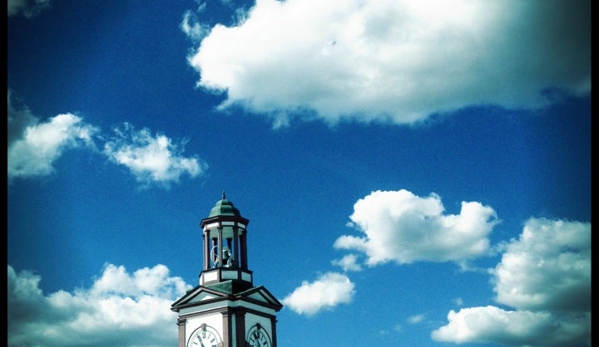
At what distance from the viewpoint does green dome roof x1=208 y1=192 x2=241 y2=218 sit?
1996 inches

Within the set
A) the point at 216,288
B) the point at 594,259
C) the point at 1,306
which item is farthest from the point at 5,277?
the point at 216,288

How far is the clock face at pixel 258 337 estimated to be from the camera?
48438 mm

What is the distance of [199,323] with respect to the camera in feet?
160

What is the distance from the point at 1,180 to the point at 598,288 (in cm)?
893

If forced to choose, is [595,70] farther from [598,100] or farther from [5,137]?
[5,137]

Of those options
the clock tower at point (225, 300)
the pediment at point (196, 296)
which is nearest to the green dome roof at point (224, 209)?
the clock tower at point (225, 300)

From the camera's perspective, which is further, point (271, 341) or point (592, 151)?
point (271, 341)

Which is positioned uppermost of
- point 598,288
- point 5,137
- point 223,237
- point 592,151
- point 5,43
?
point 223,237

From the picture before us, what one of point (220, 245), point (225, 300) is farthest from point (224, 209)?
point (225, 300)

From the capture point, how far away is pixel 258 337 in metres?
49.1

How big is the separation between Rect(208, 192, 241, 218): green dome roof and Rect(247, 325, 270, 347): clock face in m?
6.54

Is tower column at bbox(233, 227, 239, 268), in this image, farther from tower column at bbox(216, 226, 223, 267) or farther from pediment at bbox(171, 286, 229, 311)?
pediment at bbox(171, 286, 229, 311)

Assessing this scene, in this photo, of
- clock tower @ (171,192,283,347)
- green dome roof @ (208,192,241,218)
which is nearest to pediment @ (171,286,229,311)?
clock tower @ (171,192,283,347)

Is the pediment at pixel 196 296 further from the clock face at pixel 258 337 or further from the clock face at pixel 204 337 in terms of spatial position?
the clock face at pixel 258 337
